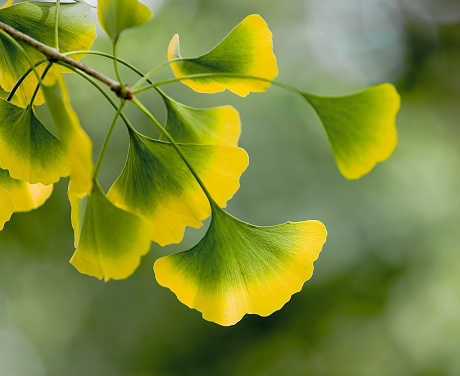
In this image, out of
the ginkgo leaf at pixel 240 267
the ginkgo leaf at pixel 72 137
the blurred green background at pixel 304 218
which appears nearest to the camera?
the ginkgo leaf at pixel 72 137

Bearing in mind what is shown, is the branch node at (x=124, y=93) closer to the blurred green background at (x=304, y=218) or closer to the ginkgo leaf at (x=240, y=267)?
the ginkgo leaf at (x=240, y=267)

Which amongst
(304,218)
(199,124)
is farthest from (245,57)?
(304,218)

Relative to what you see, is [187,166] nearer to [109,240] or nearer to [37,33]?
[109,240]

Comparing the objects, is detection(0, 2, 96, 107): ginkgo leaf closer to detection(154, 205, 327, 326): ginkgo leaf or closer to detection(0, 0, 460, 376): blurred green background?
detection(154, 205, 327, 326): ginkgo leaf

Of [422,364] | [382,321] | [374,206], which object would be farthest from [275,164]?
[422,364]

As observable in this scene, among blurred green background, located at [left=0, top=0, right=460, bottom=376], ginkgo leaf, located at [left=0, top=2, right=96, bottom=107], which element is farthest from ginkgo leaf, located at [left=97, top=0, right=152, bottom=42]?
blurred green background, located at [left=0, top=0, right=460, bottom=376]

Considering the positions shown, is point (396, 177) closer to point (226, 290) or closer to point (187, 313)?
point (187, 313)

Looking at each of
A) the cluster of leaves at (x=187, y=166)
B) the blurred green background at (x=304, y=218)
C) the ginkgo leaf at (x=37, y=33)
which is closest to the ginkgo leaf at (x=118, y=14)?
the cluster of leaves at (x=187, y=166)
